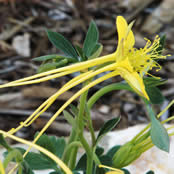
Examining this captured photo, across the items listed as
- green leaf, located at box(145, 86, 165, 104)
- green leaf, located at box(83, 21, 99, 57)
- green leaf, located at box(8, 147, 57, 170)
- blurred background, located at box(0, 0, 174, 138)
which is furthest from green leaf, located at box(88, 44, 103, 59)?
blurred background, located at box(0, 0, 174, 138)

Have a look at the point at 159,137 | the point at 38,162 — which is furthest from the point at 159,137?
the point at 38,162

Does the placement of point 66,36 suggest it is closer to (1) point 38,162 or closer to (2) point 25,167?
(1) point 38,162

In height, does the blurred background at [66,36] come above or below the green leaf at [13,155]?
above

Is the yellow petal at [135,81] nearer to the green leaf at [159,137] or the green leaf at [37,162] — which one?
the green leaf at [159,137]

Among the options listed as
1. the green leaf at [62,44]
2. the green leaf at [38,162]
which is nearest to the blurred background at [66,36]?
the green leaf at [38,162]

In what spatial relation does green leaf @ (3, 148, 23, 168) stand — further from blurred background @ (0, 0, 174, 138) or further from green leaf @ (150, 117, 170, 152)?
blurred background @ (0, 0, 174, 138)

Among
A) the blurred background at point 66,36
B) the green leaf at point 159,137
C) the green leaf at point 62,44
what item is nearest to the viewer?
the green leaf at point 159,137

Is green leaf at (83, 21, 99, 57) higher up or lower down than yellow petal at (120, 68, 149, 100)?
higher up
